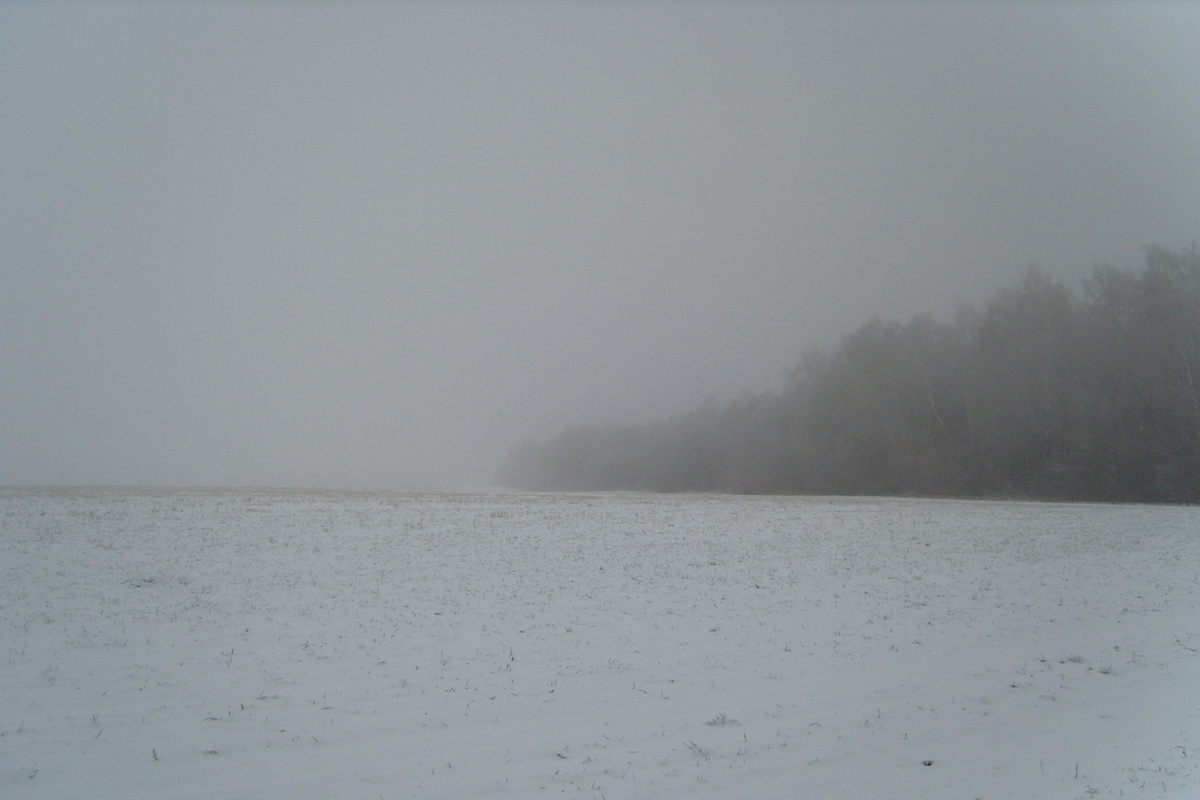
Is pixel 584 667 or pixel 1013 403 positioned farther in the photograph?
pixel 1013 403

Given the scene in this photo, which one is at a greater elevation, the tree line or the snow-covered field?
the tree line

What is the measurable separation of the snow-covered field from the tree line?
2744 cm

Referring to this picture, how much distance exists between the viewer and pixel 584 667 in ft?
34.3

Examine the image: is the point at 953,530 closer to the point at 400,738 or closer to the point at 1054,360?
the point at 400,738

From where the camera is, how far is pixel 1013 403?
162 feet

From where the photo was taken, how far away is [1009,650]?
11344 millimetres

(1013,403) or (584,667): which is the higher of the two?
(1013,403)

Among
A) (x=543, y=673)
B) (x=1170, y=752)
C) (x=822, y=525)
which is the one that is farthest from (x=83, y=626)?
(x=822, y=525)

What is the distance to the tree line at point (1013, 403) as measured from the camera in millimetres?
40125

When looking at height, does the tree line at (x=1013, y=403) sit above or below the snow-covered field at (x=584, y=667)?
above

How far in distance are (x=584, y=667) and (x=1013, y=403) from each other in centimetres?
5108

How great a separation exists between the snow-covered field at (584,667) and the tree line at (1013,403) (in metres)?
27.4

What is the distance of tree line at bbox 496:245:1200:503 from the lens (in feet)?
132

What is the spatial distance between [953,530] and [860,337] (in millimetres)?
48838
